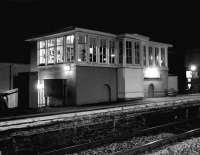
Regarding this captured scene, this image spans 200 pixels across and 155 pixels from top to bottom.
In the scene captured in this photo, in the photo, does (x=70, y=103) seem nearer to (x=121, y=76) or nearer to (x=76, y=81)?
(x=76, y=81)

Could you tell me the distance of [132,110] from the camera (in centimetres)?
1561

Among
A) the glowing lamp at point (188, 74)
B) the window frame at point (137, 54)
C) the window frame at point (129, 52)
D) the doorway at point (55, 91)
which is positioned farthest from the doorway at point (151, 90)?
the doorway at point (55, 91)

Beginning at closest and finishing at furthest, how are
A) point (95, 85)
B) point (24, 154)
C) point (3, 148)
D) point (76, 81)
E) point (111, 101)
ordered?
point (24, 154), point (3, 148), point (76, 81), point (95, 85), point (111, 101)

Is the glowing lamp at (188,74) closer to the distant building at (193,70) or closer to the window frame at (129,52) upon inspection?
the distant building at (193,70)

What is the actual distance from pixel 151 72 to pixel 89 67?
28.3ft

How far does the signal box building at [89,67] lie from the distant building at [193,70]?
34.2ft

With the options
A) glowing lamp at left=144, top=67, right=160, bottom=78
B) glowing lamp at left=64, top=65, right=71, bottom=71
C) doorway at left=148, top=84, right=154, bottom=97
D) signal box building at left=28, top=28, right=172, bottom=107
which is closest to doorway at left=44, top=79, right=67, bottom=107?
signal box building at left=28, top=28, right=172, bottom=107

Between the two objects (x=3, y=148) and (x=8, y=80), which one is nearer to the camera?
(x=3, y=148)

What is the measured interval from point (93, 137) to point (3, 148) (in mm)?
3938

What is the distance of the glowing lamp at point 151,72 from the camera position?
24384 millimetres

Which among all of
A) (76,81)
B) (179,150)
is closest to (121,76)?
(76,81)

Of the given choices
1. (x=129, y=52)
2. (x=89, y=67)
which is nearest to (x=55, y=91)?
(x=89, y=67)

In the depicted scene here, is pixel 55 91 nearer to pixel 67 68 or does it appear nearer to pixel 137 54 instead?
pixel 67 68

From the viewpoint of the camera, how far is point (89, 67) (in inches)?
744
